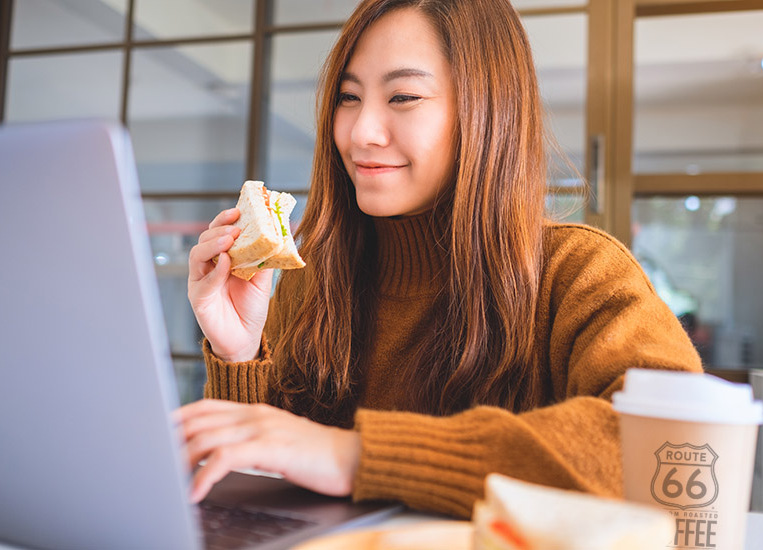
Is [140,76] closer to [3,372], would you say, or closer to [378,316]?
[378,316]

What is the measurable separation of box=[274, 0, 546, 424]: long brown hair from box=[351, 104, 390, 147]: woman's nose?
0.12 meters

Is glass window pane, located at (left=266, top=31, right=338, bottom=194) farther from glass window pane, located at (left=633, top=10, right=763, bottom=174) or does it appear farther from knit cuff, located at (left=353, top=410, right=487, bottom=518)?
knit cuff, located at (left=353, top=410, right=487, bottom=518)

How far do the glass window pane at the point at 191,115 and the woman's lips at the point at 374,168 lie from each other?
6.74ft

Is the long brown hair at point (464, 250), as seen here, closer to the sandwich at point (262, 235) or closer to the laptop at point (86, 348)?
the sandwich at point (262, 235)

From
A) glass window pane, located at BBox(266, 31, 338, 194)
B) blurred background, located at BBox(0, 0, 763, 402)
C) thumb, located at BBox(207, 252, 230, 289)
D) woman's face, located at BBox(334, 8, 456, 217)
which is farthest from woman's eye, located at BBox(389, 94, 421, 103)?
glass window pane, located at BBox(266, 31, 338, 194)

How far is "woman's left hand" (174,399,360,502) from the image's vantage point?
23.0 inches

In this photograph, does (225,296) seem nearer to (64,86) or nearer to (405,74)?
(405,74)

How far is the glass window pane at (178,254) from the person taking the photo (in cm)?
318

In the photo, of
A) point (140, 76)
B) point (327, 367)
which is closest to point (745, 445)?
point (327, 367)

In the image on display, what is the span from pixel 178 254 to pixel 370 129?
2.25 meters

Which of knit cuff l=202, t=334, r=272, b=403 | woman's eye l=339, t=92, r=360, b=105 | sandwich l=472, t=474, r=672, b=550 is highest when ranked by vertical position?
woman's eye l=339, t=92, r=360, b=105

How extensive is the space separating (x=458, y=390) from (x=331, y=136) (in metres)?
0.52

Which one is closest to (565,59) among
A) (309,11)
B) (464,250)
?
(309,11)

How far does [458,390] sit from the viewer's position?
1.05 meters
